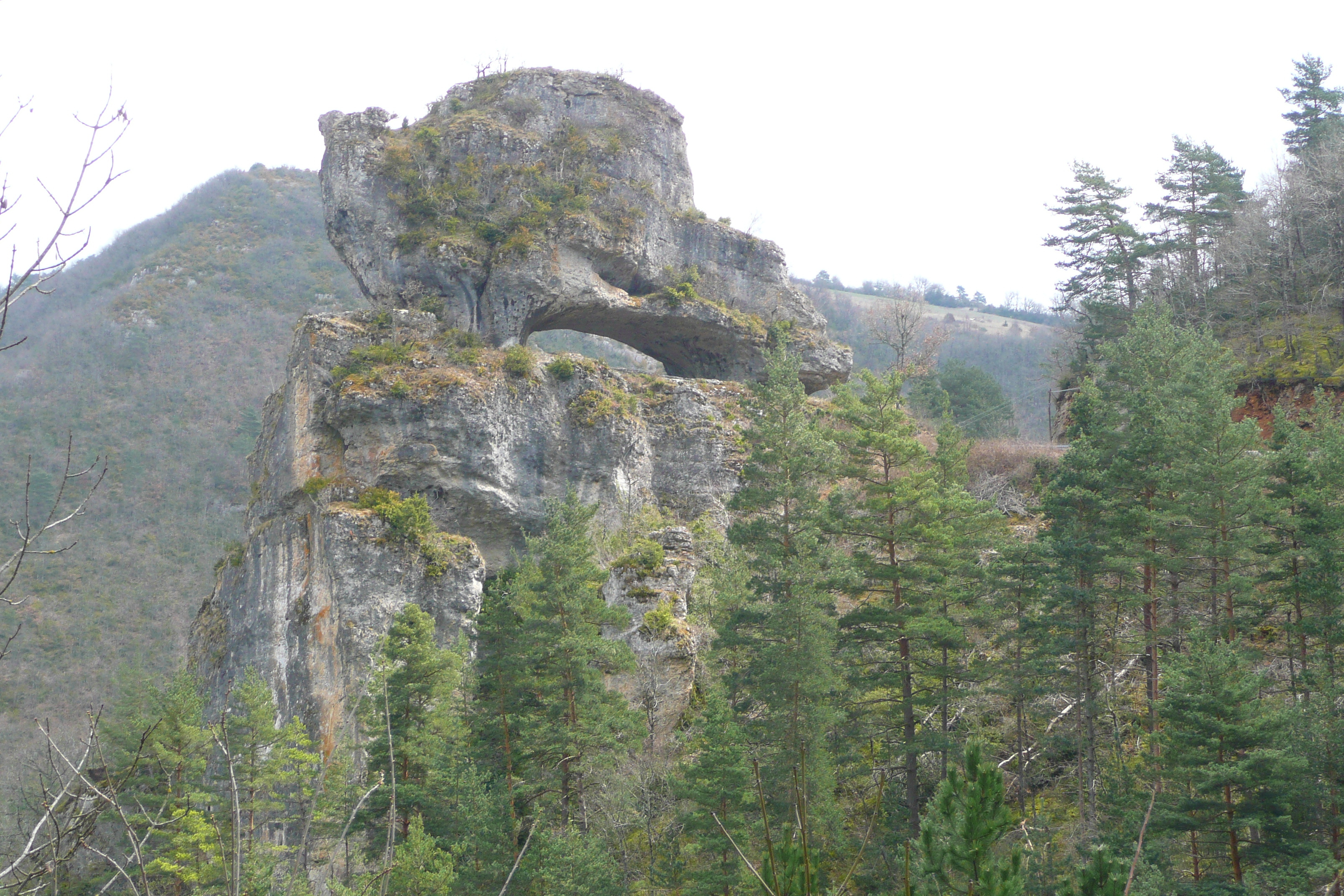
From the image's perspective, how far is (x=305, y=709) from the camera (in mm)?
23594

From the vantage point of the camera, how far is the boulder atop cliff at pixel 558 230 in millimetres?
29875

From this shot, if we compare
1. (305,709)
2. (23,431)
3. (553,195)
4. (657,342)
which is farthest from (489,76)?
(23,431)

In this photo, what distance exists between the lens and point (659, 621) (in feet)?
73.4

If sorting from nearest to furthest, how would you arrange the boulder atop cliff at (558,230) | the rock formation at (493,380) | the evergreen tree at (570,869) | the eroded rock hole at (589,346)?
the evergreen tree at (570,869)
the rock formation at (493,380)
the boulder atop cliff at (558,230)
the eroded rock hole at (589,346)

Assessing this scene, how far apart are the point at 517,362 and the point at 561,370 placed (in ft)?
4.87

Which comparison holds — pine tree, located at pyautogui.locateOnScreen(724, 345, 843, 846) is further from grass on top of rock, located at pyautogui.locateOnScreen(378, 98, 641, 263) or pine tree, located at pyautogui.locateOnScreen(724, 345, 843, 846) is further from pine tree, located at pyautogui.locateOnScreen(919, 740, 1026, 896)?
grass on top of rock, located at pyautogui.locateOnScreen(378, 98, 641, 263)

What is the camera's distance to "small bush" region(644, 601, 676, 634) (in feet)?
72.9

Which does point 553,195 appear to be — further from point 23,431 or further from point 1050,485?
point 23,431

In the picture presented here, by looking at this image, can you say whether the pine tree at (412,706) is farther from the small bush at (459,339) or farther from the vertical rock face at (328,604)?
the small bush at (459,339)

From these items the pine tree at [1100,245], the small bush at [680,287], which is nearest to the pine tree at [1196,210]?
the pine tree at [1100,245]

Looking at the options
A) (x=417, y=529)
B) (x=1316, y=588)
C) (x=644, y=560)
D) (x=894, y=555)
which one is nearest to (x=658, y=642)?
(x=644, y=560)

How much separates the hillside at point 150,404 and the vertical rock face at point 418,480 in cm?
1238

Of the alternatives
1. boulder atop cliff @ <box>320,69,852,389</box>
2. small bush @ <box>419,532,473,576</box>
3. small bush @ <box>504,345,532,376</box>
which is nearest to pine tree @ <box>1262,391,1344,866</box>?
boulder atop cliff @ <box>320,69,852,389</box>

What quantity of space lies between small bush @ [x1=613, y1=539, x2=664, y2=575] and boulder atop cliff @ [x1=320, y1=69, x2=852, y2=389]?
8898 mm
